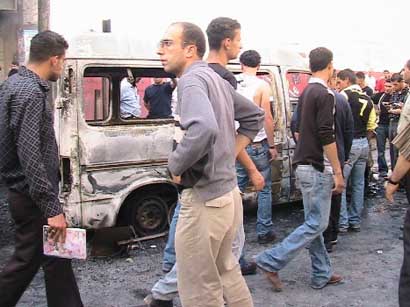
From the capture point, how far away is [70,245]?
316cm

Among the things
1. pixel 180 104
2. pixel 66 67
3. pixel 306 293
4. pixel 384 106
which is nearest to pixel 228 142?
pixel 180 104

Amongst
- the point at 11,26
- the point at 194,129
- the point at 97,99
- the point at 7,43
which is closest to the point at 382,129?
the point at 97,99

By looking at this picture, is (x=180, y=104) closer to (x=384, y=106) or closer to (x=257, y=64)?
(x=257, y=64)

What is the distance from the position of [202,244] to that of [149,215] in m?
3.20

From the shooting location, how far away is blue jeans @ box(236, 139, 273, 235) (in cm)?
525

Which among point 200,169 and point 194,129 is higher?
point 194,129

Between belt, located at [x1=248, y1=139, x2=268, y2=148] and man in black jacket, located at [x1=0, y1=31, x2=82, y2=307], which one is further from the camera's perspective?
belt, located at [x1=248, y1=139, x2=268, y2=148]

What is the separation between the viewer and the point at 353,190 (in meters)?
6.32

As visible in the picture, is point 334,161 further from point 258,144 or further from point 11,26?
point 11,26

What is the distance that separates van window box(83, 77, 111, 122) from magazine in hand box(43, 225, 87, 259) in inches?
102

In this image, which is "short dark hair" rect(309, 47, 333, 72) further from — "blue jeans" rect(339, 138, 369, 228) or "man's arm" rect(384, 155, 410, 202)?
"blue jeans" rect(339, 138, 369, 228)

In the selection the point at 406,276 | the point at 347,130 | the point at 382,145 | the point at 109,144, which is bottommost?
the point at 382,145

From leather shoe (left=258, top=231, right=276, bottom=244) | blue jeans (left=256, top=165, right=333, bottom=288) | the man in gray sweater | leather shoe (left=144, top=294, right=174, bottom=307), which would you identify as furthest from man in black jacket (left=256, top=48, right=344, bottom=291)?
the man in gray sweater

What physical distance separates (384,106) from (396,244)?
3932 millimetres
